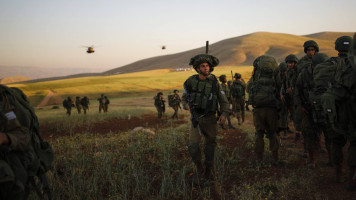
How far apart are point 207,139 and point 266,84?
1.70m

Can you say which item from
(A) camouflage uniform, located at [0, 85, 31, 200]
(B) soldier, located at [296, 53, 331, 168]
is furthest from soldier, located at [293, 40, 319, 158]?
(A) camouflage uniform, located at [0, 85, 31, 200]

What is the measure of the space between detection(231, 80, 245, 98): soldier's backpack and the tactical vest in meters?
5.95

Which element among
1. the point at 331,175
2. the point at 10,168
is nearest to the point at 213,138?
the point at 331,175

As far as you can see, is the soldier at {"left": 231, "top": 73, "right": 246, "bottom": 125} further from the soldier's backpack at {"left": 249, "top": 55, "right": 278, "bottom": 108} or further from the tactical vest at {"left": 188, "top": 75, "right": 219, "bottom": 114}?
the tactical vest at {"left": 188, "top": 75, "right": 219, "bottom": 114}

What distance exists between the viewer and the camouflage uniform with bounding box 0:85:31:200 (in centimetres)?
202

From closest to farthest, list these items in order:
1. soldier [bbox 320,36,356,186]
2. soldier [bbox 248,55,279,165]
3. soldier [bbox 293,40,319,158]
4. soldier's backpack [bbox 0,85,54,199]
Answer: soldier's backpack [bbox 0,85,54,199] → soldier [bbox 320,36,356,186] → soldier [bbox 248,55,279,165] → soldier [bbox 293,40,319,158]

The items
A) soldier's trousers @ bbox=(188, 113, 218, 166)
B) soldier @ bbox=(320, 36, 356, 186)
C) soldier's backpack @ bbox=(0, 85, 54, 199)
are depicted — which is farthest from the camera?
soldier's trousers @ bbox=(188, 113, 218, 166)

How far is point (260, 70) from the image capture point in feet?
16.0

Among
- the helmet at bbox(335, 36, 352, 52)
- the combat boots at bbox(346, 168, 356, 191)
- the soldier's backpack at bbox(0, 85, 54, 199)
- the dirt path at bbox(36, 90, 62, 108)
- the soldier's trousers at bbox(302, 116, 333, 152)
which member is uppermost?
the helmet at bbox(335, 36, 352, 52)

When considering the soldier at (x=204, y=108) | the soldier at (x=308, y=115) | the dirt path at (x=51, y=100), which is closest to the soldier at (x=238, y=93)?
the soldier at (x=308, y=115)

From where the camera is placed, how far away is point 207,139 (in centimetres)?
422

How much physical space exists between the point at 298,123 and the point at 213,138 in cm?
217

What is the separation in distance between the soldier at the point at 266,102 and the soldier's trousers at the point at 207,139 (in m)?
1.16

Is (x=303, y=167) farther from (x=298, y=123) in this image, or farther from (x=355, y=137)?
(x=355, y=137)
